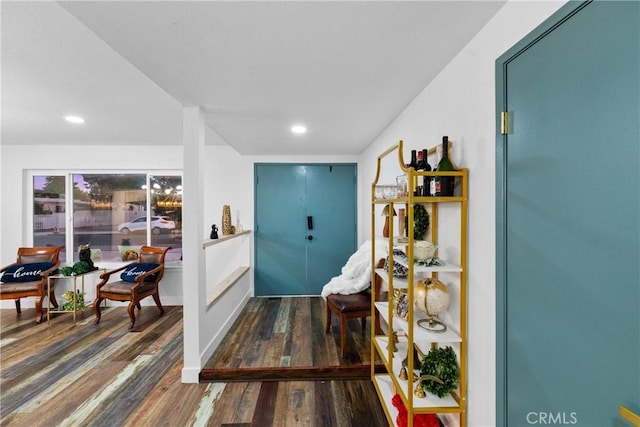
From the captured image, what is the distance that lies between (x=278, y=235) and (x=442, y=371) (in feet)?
9.65

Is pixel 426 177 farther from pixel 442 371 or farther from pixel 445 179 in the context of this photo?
pixel 442 371

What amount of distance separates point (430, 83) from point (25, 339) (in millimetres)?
4633

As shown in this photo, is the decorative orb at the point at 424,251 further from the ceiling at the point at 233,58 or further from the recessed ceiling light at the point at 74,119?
the recessed ceiling light at the point at 74,119

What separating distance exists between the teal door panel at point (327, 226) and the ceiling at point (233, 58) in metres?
1.33

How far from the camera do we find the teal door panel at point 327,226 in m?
4.02

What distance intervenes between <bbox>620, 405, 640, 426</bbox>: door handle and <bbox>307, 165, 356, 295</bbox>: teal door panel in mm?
3347

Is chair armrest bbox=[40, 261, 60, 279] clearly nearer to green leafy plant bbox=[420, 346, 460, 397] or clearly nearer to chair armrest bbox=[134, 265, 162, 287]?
chair armrest bbox=[134, 265, 162, 287]

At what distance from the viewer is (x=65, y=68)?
5.87ft

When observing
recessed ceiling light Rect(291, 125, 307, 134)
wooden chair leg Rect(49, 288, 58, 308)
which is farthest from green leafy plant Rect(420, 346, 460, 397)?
wooden chair leg Rect(49, 288, 58, 308)

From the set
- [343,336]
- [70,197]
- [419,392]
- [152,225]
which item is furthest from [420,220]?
[70,197]

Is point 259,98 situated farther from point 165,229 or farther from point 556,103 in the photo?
point 165,229
